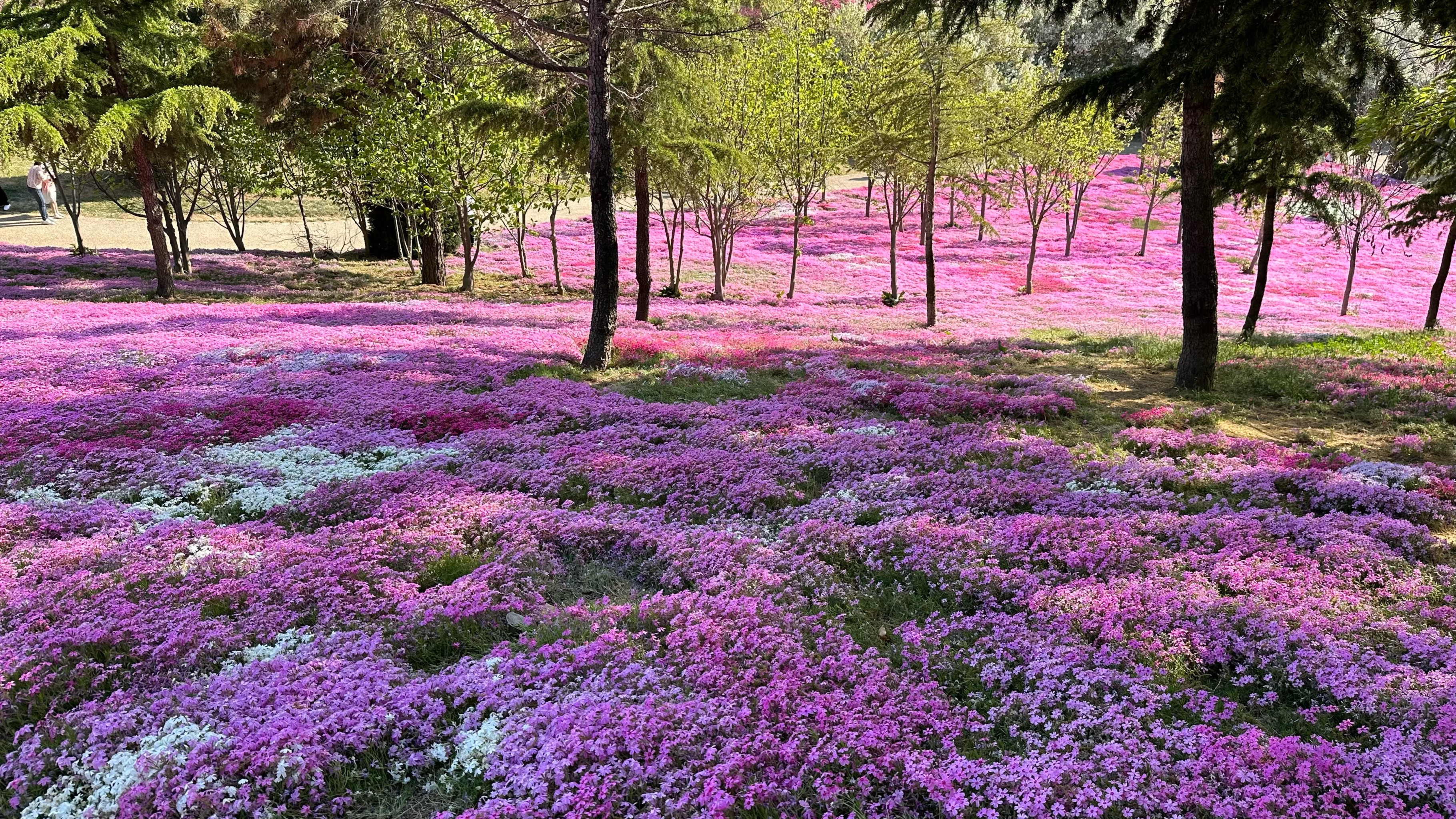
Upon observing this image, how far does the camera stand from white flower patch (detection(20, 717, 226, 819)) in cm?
384

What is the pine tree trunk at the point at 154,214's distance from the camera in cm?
2159

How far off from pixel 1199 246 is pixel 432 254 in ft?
93.0

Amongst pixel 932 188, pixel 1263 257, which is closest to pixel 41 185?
pixel 932 188

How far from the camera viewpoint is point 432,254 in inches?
1233

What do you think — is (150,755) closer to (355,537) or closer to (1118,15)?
(355,537)

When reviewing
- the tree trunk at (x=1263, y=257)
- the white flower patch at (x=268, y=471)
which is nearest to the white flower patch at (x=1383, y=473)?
the white flower patch at (x=268, y=471)

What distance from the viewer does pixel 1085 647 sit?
4.78m

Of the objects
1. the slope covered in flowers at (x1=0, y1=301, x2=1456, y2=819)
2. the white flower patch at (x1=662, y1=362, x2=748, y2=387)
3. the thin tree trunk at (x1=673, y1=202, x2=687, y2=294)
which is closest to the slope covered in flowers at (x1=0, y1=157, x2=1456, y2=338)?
the thin tree trunk at (x1=673, y1=202, x2=687, y2=294)

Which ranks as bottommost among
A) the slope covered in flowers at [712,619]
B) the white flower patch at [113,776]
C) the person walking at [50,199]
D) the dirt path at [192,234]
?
the white flower patch at [113,776]

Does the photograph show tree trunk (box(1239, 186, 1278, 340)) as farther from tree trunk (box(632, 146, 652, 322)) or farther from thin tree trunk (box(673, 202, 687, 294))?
thin tree trunk (box(673, 202, 687, 294))

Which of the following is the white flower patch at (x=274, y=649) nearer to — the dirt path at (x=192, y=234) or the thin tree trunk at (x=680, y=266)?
the thin tree trunk at (x=680, y=266)

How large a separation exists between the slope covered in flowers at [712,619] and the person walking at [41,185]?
4506 centimetres

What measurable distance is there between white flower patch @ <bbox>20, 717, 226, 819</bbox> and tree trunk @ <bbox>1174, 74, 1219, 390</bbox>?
1302 centimetres

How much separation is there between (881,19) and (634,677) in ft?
39.9
